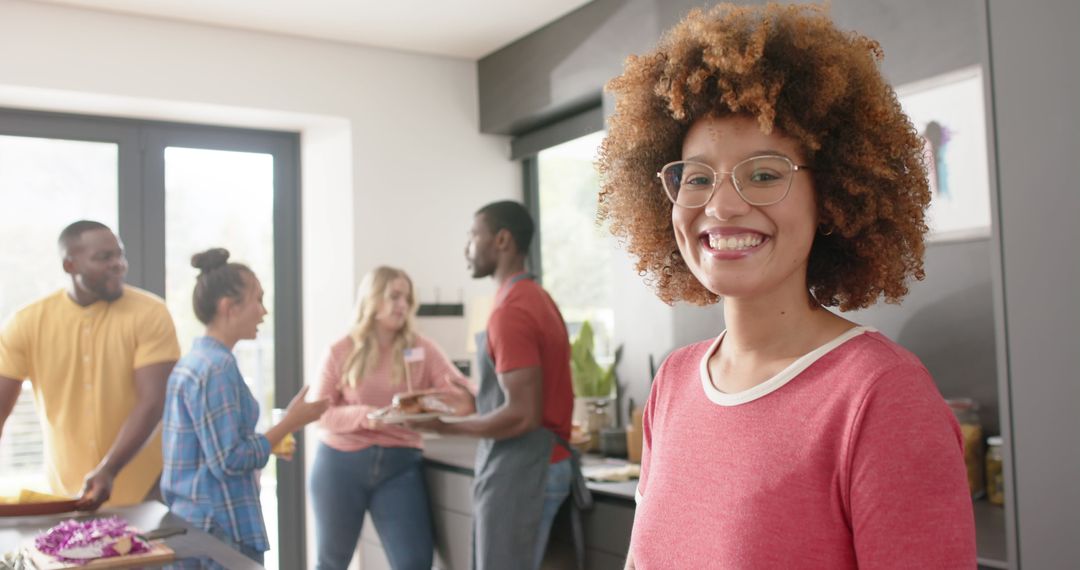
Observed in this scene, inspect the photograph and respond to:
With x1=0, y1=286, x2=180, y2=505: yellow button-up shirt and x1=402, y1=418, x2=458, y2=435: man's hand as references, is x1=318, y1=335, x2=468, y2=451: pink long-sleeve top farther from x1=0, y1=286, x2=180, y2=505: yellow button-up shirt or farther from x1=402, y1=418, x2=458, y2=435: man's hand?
x1=0, y1=286, x2=180, y2=505: yellow button-up shirt

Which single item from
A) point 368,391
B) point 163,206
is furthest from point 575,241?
point 163,206

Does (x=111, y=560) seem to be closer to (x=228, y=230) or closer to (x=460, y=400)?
(x=460, y=400)

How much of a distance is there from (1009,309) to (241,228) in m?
3.87

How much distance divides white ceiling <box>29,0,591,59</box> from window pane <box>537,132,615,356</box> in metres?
0.63

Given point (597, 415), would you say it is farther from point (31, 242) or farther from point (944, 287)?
point (31, 242)

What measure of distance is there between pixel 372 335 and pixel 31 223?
5.48 ft

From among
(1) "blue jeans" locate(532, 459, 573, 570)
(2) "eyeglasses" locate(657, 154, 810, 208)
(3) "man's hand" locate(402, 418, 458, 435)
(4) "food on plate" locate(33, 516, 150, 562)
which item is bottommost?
(1) "blue jeans" locate(532, 459, 573, 570)

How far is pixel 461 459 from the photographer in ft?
11.5

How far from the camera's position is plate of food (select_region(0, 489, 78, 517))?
8.25 ft

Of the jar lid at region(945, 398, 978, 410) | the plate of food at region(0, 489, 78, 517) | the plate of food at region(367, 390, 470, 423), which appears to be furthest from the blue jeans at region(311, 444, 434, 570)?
the jar lid at region(945, 398, 978, 410)

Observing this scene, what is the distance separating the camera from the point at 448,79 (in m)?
4.73

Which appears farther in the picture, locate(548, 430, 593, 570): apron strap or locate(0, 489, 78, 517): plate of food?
locate(548, 430, 593, 570): apron strap

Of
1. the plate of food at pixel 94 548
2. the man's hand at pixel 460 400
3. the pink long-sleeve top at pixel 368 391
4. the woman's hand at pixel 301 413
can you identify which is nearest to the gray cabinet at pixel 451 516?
the pink long-sleeve top at pixel 368 391

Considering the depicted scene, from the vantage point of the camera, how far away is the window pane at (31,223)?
13.0ft
